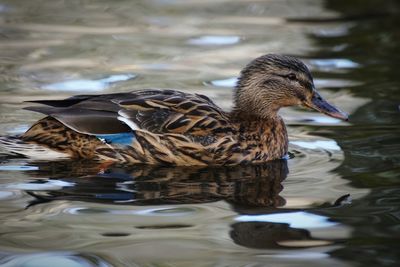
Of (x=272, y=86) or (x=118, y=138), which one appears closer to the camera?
(x=118, y=138)

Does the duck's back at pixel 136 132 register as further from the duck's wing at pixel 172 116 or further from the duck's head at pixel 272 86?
the duck's head at pixel 272 86

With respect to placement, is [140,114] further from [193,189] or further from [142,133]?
[193,189]

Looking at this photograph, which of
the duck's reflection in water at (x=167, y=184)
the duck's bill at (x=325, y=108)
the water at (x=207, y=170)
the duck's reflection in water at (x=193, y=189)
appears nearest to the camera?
the water at (x=207, y=170)

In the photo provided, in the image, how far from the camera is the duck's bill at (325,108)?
31.6 ft

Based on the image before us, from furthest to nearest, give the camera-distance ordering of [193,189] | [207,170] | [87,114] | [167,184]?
1. [207,170]
2. [87,114]
3. [167,184]
4. [193,189]

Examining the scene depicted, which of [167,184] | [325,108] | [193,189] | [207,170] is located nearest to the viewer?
[193,189]

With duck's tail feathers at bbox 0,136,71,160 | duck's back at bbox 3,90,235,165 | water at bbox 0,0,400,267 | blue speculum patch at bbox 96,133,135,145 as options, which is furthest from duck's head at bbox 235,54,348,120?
duck's tail feathers at bbox 0,136,71,160

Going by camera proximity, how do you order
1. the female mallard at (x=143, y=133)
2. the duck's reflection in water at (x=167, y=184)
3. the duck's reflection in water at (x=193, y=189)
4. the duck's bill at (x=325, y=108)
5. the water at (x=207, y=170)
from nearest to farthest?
1. the water at (x=207, y=170)
2. the duck's reflection in water at (x=193, y=189)
3. the duck's reflection in water at (x=167, y=184)
4. the female mallard at (x=143, y=133)
5. the duck's bill at (x=325, y=108)

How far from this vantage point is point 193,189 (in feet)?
27.6

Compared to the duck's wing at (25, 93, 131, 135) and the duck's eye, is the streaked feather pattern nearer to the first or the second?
the duck's wing at (25, 93, 131, 135)

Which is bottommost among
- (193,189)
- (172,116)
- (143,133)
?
(193,189)

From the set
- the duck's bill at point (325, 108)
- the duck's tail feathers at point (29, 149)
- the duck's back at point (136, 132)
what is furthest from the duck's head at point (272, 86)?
the duck's tail feathers at point (29, 149)

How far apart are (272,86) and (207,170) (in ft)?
3.70

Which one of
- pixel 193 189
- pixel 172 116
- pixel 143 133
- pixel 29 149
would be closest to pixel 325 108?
pixel 172 116
